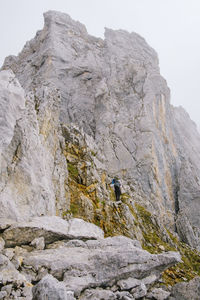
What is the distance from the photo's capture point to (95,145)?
40.9 metres

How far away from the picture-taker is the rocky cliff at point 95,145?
13602 mm

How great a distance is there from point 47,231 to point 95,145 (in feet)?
101

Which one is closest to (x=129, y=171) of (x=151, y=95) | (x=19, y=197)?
(x=151, y=95)

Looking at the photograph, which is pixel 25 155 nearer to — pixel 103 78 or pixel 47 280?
pixel 47 280

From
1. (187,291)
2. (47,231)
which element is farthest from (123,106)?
(187,291)

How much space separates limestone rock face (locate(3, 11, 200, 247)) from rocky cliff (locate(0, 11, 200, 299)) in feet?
0.67

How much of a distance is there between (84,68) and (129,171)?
2654 cm

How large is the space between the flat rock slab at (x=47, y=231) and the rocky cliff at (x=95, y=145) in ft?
0.57

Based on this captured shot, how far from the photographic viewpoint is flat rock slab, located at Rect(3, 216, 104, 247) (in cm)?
990

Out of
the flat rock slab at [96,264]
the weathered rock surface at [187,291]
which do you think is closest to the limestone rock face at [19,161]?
the flat rock slab at [96,264]

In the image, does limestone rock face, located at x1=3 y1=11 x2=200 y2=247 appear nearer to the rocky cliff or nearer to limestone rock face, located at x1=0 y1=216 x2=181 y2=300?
the rocky cliff

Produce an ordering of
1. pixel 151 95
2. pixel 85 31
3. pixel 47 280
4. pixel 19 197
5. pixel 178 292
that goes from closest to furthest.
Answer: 1. pixel 47 280
2. pixel 178 292
3. pixel 19 197
4. pixel 151 95
5. pixel 85 31

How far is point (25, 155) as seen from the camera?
560 inches

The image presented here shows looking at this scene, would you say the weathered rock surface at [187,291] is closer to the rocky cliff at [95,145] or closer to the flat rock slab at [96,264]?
the rocky cliff at [95,145]
